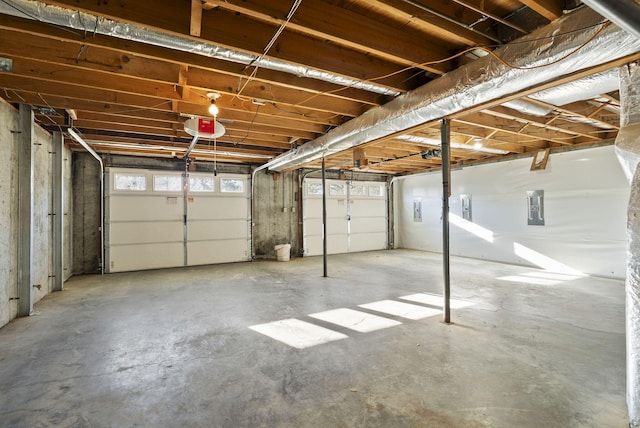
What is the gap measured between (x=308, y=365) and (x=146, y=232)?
5350 mm

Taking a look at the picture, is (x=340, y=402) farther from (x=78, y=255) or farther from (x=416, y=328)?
(x=78, y=255)

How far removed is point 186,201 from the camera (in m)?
6.37

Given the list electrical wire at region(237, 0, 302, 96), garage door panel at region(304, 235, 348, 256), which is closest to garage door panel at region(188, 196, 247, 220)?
garage door panel at region(304, 235, 348, 256)

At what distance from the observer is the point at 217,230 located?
22.0 ft

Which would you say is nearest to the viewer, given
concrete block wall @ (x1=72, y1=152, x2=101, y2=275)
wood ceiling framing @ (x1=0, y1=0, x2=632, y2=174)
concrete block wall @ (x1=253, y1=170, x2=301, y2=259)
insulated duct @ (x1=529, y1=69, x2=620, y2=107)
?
wood ceiling framing @ (x1=0, y1=0, x2=632, y2=174)

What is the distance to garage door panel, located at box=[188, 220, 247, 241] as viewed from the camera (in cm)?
645

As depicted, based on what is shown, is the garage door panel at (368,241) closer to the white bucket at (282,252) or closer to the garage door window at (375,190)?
the garage door window at (375,190)

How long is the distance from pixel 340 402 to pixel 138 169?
6.17 metres

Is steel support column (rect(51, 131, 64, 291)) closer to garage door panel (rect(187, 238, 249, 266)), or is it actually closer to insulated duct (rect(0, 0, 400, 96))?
garage door panel (rect(187, 238, 249, 266))

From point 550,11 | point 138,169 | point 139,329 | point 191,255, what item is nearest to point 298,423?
point 139,329

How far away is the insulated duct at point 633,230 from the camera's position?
143 cm

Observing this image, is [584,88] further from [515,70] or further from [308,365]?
[308,365]

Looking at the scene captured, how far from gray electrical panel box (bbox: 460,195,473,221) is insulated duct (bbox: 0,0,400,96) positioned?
5930mm

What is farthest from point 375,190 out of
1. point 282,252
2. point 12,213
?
point 12,213
